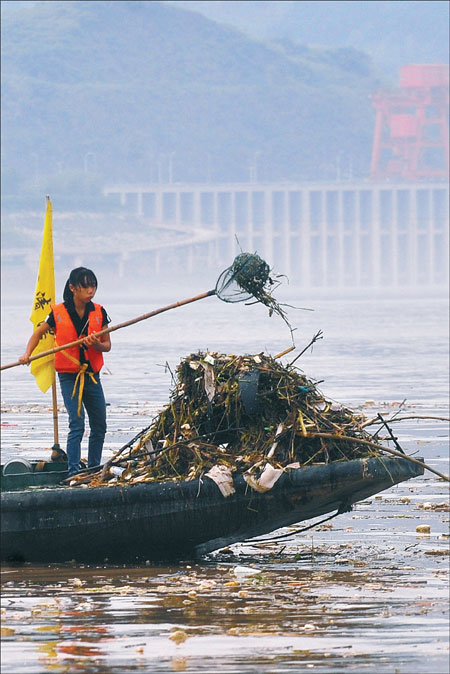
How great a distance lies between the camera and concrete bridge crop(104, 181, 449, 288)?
180750 mm

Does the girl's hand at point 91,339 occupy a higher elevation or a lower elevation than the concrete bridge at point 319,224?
lower

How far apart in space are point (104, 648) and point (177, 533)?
8.76 ft

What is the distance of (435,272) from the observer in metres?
183

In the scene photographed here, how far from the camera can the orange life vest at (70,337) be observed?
11.3 m

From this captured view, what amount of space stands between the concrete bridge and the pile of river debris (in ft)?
532

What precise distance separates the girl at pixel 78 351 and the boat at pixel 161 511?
81cm

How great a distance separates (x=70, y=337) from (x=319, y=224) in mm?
178187

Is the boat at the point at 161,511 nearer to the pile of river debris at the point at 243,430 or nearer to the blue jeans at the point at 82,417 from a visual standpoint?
the pile of river debris at the point at 243,430

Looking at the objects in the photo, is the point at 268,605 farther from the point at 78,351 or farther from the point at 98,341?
the point at 78,351

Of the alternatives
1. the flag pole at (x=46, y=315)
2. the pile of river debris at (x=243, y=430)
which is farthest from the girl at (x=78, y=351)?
the pile of river debris at (x=243, y=430)

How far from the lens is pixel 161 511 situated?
10.5 m

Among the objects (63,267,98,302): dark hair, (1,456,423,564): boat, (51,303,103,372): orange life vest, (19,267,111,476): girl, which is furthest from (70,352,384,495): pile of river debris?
(63,267,98,302): dark hair

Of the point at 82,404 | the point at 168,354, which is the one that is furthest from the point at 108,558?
the point at 168,354

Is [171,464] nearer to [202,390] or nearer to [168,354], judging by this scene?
A: [202,390]
